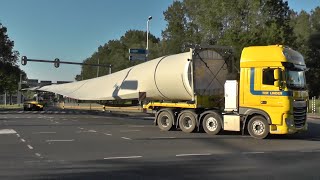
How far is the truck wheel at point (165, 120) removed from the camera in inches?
885

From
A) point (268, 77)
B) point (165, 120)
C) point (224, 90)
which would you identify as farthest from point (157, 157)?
point (165, 120)

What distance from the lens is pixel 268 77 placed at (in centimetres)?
Result: 1822

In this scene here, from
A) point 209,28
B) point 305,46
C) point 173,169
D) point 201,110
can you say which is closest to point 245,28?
point 209,28

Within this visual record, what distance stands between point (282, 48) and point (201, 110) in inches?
194

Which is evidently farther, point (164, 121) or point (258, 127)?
point (164, 121)

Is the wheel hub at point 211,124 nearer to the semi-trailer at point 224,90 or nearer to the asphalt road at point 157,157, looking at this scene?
the semi-trailer at point 224,90

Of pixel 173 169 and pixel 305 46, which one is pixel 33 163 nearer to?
pixel 173 169

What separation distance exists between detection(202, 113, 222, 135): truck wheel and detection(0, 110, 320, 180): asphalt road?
123cm

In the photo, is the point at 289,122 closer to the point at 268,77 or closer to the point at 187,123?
the point at 268,77

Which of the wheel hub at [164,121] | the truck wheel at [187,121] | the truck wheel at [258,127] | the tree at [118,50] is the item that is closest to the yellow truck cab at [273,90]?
the truck wheel at [258,127]

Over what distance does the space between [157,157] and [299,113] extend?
7.49 m

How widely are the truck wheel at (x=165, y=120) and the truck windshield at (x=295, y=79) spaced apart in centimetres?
639

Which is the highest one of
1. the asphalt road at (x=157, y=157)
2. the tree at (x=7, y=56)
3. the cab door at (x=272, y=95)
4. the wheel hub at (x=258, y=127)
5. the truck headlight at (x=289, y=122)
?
the tree at (x=7, y=56)

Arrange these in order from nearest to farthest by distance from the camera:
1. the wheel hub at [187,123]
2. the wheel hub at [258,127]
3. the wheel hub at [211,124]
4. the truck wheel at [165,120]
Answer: the wheel hub at [258,127]
the wheel hub at [211,124]
the wheel hub at [187,123]
the truck wheel at [165,120]
